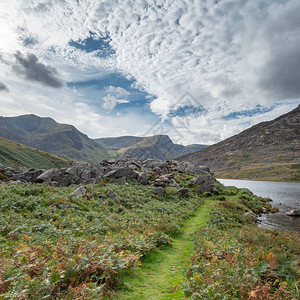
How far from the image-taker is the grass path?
6.75 meters

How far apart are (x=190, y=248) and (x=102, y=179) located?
24.7 meters

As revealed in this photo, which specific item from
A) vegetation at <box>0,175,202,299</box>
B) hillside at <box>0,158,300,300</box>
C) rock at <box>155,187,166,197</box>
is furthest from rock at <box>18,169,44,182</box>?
rock at <box>155,187,166,197</box>

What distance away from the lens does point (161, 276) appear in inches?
333

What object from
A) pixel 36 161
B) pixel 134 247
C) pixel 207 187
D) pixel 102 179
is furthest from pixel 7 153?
pixel 134 247

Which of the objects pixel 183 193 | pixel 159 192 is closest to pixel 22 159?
pixel 159 192

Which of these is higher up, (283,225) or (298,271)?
(298,271)

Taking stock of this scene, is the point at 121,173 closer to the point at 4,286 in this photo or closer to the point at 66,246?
the point at 66,246

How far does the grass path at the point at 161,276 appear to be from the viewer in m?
6.75

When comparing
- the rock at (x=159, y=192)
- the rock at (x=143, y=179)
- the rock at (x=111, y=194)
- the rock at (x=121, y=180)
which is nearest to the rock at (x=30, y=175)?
the rock at (x=121, y=180)

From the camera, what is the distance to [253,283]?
6055 mm

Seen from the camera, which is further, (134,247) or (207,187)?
(207,187)

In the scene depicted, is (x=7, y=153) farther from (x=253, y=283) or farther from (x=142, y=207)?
(x=253, y=283)

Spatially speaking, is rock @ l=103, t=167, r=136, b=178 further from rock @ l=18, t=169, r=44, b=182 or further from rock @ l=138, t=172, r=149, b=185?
rock @ l=18, t=169, r=44, b=182

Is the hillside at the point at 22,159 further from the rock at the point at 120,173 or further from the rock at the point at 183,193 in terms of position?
the rock at the point at 183,193
